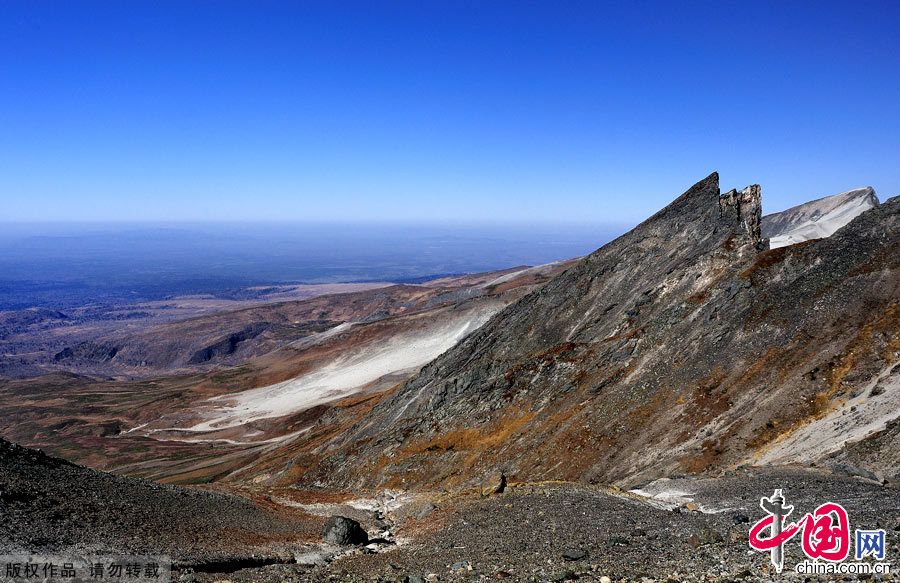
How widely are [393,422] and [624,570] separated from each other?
37.3m

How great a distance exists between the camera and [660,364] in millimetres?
37750

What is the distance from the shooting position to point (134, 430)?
9850 centimetres

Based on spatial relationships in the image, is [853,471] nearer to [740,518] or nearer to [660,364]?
[740,518]

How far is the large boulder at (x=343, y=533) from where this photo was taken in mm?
21109

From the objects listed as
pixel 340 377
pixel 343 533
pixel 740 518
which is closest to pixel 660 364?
pixel 740 518

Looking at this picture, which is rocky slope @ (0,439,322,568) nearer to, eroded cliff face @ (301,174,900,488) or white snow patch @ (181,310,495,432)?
eroded cliff face @ (301,174,900,488)

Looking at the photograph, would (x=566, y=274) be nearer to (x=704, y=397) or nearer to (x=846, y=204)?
(x=704, y=397)

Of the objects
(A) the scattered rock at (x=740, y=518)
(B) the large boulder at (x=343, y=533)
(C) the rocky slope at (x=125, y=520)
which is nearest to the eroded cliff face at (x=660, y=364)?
(A) the scattered rock at (x=740, y=518)

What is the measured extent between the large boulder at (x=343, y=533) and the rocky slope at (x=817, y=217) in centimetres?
9251

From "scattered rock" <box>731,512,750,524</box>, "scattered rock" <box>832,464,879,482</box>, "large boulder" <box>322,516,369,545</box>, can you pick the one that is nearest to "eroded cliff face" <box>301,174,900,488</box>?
"scattered rock" <box>832,464,879,482</box>

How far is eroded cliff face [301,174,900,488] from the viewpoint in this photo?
30828mm

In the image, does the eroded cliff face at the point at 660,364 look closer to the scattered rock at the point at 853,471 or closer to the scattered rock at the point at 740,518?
the scattered rock at the point at 853,471

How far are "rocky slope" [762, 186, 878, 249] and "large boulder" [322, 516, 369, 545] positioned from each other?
3642 inches

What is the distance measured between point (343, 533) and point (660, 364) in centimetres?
2466
